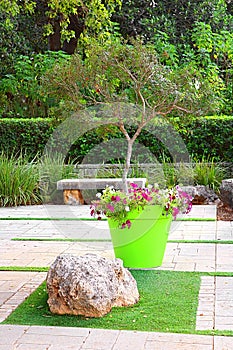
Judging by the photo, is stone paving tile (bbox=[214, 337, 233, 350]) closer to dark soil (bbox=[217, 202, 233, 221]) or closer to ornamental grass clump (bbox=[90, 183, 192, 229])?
ornamental grass clump (bbox=[90, 183, 192, 229])

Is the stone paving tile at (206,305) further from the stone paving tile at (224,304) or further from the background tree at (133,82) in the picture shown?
the background tree at (133,82)

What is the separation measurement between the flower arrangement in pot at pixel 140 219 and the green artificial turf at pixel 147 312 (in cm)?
41

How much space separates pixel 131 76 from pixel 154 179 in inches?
161

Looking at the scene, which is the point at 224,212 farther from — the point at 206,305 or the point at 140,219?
the point at 206,305

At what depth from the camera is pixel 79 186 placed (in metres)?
8.76

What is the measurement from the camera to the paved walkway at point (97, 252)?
3291mm


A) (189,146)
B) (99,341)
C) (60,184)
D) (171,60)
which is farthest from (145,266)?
(171,60)

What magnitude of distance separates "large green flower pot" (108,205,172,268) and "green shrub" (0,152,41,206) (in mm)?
4105

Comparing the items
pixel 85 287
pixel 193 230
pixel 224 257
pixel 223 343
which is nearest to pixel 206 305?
pixel 223 343

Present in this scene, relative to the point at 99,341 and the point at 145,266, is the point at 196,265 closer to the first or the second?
the point at 145,266

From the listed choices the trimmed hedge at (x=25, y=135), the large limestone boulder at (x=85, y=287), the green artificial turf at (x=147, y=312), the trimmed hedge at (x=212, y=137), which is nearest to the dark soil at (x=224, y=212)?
the trimmed hedge at (x=212, y=137)

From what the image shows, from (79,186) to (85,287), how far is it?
514 cm

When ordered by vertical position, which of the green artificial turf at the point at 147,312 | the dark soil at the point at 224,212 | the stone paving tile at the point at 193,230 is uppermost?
the dark soil at the point at 224,212

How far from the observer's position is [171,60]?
11508 millimetres
